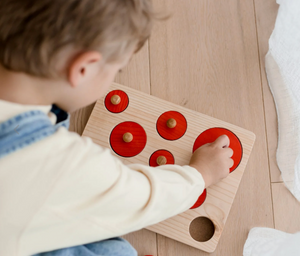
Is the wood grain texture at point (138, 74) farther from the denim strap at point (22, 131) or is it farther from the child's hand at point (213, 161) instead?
the denim strap at point (22, 131)

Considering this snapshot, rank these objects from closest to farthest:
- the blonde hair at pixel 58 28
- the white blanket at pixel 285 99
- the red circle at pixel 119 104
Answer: the blonde hair at pixel 58 28 → the white blanket at pixel 285 99 → the red circle at pixel 119 104

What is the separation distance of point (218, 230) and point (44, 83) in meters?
0.43

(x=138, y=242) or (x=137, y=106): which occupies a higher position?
(x=137, y=106)

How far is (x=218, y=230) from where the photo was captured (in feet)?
1.98

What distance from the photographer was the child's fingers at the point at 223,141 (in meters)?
0.61

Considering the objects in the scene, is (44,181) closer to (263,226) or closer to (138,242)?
(138,242)

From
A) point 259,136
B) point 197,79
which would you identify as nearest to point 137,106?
point 197,79

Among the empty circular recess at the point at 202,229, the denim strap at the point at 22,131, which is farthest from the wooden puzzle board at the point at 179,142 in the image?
the denim strap at the point at 22,131

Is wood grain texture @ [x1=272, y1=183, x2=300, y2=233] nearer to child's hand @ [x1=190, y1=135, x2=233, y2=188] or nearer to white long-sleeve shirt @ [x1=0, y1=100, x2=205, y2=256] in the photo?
child's hand @ [x1=190, y1=135, x2=233, y2=188]

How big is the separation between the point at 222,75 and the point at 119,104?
249mm

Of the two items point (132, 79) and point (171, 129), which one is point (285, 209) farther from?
point (132, 79)

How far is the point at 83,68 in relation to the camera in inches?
14.0

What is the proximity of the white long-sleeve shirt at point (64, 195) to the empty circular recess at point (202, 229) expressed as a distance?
0.21m

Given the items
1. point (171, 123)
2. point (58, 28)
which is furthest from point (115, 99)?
point (58, 28)
